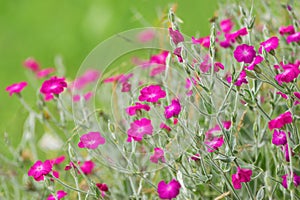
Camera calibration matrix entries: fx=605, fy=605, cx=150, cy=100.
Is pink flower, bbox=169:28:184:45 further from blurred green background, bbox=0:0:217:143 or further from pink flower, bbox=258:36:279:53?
blurred green background, bbox=0:0:217:143

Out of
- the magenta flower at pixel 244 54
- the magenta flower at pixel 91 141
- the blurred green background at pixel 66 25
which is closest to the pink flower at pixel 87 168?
the magenta flower at pixel 91 141

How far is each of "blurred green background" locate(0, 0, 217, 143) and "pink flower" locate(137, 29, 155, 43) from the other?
1222mm

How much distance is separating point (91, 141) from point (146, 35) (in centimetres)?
62

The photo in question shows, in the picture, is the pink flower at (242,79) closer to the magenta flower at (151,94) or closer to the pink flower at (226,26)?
the magenta flower at (151,94)

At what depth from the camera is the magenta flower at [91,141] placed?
4.51 feet

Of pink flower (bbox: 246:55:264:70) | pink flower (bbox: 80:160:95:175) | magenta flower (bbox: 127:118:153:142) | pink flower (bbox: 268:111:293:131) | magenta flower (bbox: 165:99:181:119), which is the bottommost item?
pink flower (bbox: 80:160:95:175)

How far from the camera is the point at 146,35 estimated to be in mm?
1922

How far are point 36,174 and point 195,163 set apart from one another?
353 mm

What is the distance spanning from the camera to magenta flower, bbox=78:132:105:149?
1.38 metres

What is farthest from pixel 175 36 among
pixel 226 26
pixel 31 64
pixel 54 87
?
pixel 31 64

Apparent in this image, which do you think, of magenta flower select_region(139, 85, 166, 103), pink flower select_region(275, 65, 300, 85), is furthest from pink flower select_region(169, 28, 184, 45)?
pink flower select_region(275, 65, 300, 85)

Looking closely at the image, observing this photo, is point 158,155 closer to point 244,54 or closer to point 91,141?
point 91,141

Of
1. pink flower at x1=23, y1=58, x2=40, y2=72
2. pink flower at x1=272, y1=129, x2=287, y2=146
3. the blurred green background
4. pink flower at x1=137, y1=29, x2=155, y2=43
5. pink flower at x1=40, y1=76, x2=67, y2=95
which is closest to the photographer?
pink flower at x1=272, y1=129, x2=287, y2=146

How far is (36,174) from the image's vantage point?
4.37ft
